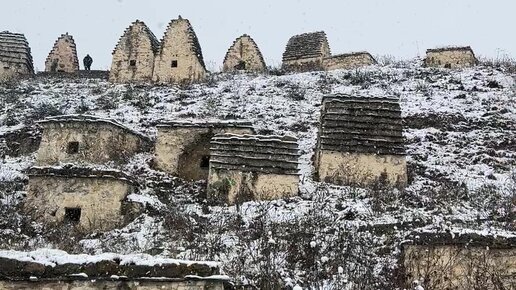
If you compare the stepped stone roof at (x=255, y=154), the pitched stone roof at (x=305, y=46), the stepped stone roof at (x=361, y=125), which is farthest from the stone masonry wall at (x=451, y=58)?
the stepped stone roof at (x=255, y=154)

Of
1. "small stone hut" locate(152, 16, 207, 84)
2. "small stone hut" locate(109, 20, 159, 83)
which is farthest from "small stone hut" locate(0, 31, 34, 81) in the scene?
"small stone hut" locate(152, 16, 207, 84)

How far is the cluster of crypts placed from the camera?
2462 cm

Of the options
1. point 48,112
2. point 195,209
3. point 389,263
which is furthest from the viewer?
point 48,112

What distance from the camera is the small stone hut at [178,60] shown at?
24.6 metres

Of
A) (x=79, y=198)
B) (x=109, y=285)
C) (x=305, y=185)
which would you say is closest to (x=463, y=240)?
(x=109, y=285)

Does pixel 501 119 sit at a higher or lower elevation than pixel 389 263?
higher

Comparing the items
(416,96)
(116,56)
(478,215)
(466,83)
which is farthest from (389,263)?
(116,56)

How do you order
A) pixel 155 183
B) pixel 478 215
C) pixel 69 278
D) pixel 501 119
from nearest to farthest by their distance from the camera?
pixel 69 278 < pixel 478 215 < pixel 155 183 < pixel 501 119

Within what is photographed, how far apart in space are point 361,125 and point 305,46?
14143 mm

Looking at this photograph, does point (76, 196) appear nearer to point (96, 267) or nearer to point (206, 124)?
point (206, 124)

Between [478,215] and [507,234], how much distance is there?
10.1 feet

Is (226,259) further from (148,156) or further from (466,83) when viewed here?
(466,83)

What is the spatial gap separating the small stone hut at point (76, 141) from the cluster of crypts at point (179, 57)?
9.76 metres

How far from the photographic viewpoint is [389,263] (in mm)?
9109
